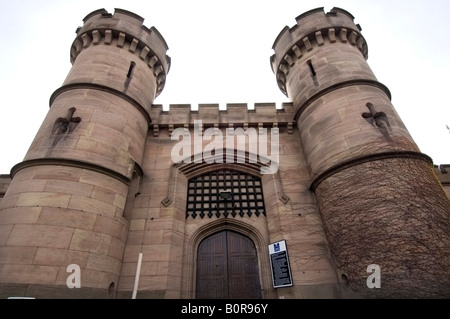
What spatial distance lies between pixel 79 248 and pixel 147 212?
212 cm

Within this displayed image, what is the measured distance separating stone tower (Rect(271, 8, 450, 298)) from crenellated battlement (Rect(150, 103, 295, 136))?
67cm

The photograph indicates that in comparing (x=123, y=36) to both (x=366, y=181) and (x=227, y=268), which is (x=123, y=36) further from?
(x=366, y=181)

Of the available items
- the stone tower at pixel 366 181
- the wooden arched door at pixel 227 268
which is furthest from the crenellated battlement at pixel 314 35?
the wooden arched door at pixel 227 268

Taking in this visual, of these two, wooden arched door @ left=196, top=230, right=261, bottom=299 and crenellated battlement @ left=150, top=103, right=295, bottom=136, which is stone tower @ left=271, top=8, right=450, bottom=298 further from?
wooden arched door @ left=196, top=230, right=261, bottom=299

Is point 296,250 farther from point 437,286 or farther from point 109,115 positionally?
point 109,115

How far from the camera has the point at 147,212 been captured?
7.31 m

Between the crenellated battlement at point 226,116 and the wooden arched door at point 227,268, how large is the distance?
425 centimetres

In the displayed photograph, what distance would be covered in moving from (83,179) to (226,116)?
5.58m

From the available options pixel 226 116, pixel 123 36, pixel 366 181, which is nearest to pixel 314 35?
pixel 226 116

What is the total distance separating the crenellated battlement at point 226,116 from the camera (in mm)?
9445

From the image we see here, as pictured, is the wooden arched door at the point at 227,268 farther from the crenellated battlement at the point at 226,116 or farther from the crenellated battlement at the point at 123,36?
the crenellated battlement at the point at 123,36

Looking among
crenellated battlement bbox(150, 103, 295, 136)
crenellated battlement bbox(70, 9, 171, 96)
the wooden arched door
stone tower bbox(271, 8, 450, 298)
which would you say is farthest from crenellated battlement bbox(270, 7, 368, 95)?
the wooden arched door

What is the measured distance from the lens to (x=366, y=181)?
6.27m
